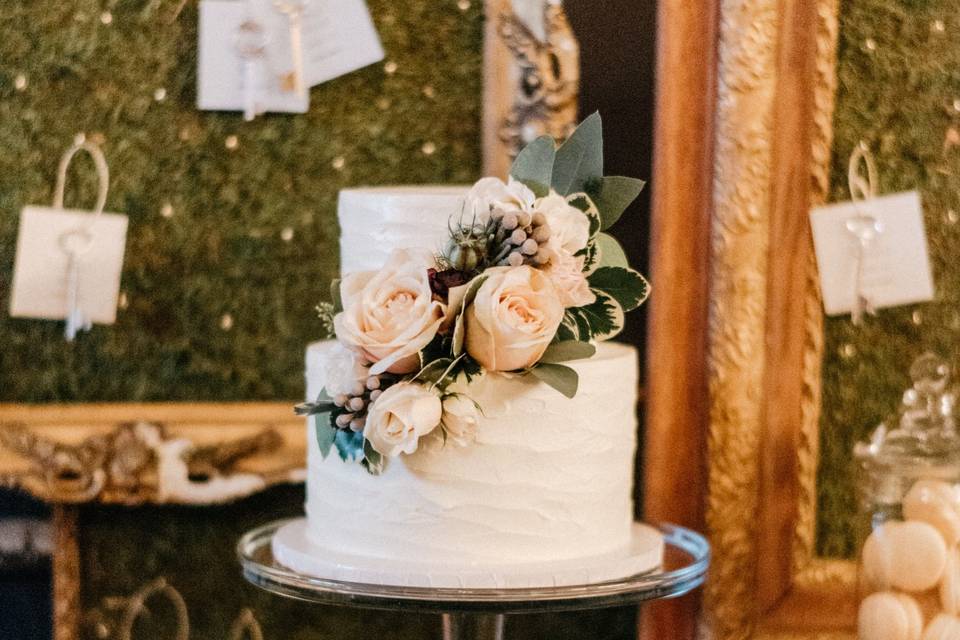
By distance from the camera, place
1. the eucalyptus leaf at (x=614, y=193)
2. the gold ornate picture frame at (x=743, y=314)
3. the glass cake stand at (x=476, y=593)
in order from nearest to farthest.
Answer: the glass cake stand at (x=476, y=593) < the eucalyptus leaf at (x=614, y=193) < the gold ornate picture frame at (x=743, y=314)

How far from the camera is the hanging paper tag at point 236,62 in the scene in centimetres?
116

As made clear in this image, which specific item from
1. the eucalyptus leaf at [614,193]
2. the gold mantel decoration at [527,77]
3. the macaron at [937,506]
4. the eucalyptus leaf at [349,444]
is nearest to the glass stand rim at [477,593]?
the eucalyptus leaf at [349,444]

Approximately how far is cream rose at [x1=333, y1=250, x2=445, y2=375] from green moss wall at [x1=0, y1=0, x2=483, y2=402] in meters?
0.40

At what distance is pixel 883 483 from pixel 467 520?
423mm

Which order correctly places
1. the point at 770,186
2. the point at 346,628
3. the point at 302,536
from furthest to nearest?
the point at 346,628 → the point at 770,186 → the point at 302,536

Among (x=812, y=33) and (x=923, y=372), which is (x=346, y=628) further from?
(x=812, y=33)

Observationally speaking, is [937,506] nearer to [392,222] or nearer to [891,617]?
[891,617]

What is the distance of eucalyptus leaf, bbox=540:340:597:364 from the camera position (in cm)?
83

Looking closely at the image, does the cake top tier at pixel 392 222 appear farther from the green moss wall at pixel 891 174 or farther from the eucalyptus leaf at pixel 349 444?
the green moss wall at pixel 891 174

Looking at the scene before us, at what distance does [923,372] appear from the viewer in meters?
1.01

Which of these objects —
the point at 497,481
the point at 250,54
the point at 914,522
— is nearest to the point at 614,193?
the point at 497,481

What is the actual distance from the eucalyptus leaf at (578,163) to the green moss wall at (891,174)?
395mm

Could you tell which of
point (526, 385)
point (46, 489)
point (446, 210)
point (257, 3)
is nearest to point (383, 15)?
point (257, 3)

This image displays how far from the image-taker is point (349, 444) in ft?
2.76
